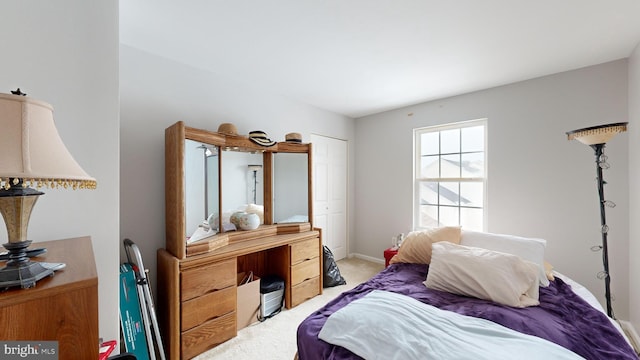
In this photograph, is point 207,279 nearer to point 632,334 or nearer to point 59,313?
point 59,313

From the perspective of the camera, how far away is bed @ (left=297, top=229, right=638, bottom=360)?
109 centimetres

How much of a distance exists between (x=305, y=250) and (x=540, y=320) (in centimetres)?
196

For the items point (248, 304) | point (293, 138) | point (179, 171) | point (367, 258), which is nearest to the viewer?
→ point (179, 171)

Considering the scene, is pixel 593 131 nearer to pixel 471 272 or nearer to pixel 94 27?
pixel 471 272

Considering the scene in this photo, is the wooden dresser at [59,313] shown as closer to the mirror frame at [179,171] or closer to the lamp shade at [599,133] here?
the mirror frame at [179,171]

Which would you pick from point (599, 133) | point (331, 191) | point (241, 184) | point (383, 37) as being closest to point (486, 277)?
point (599, 133)

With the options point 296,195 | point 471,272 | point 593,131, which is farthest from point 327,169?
point 593,131

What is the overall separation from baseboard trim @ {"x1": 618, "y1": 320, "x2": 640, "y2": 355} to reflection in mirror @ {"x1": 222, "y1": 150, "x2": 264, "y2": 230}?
339cm

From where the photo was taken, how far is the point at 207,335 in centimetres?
195

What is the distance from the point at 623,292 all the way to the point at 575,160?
1.25 metres

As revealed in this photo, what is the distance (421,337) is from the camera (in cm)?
117

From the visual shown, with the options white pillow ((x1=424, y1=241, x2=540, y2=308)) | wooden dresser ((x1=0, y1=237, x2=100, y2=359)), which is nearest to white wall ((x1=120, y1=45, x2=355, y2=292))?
wooden dresser ((x1=0, y1=237, x2=100, y2=359))

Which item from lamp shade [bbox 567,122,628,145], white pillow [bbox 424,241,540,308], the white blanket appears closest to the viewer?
the white blanket

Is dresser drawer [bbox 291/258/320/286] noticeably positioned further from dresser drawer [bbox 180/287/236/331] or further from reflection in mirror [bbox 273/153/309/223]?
dresser drawer [bbox 180/287/236/331]
